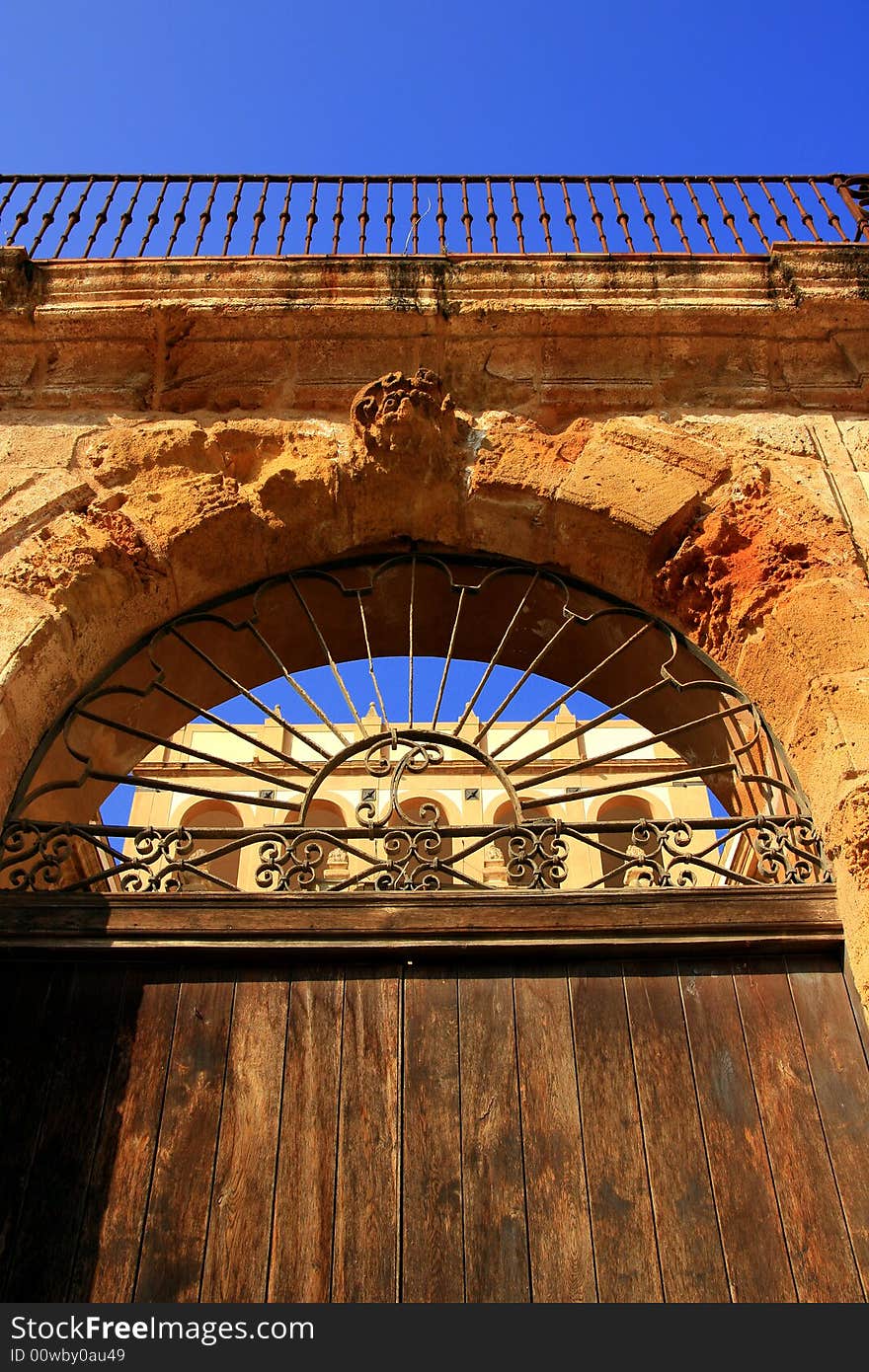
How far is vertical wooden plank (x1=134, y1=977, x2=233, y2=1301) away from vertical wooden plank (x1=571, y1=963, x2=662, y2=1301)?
0.87 metres

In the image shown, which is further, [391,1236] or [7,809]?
[7,809]

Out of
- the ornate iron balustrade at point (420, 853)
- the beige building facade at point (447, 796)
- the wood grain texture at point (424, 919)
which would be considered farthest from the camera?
the beige building facade at point (447, 796)

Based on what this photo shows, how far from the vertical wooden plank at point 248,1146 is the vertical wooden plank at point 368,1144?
0.52 ft

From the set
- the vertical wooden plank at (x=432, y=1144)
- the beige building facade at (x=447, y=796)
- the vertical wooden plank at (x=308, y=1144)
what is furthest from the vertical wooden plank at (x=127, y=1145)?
the beige building facade at (x=447, y=796)

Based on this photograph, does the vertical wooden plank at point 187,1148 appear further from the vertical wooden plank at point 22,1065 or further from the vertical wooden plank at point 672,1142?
the vertical wooden plank at point 672,1142

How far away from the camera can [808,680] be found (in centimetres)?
318

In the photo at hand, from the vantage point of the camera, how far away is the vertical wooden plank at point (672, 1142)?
2250 millimetres

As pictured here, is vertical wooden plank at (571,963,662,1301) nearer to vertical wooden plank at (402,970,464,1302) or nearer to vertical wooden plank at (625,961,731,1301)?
vertical wooden plank at (625,961,731,1301)

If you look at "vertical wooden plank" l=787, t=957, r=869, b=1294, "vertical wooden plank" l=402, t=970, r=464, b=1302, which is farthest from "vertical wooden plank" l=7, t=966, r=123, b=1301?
"vertical wooden plank" l=787, t=957, r=869, b=1294

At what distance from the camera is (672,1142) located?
245 cm

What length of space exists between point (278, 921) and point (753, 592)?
1.82 m
